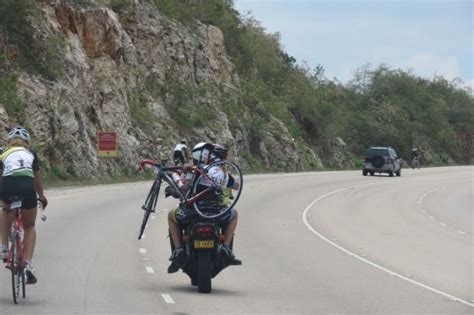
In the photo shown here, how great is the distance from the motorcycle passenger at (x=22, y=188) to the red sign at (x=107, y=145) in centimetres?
3567

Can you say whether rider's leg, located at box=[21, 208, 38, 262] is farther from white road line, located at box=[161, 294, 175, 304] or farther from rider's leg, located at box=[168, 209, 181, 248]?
rider's leg, located at box=[168, 209, 181, 248]

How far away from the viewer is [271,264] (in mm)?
16094

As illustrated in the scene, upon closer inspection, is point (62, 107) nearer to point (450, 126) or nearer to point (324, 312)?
point (324, 312)

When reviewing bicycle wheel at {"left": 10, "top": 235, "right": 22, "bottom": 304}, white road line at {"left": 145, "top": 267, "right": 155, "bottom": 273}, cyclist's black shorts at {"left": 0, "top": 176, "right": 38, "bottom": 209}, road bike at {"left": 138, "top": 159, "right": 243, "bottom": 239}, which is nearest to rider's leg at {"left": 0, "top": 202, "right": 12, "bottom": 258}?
cyclist's black shorts at {"left": 0, "top": 176, "right": 38, "bottom": 209}

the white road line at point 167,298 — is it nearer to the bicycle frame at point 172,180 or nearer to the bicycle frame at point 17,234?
the bicycle frame at point 172,180

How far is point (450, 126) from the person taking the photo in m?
126

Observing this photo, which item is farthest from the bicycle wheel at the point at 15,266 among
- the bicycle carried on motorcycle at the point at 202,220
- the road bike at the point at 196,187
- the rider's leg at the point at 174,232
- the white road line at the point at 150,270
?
the white road line at the point at 150,270

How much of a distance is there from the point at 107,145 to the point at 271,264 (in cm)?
3171

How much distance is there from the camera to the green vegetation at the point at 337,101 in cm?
7619

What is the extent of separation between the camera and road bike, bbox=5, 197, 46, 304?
35.7 ft

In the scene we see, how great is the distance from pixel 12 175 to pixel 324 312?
149 inches

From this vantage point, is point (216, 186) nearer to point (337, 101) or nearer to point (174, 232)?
point (174, 232)

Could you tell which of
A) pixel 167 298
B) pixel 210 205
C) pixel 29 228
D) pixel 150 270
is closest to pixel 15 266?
pixel 29 228

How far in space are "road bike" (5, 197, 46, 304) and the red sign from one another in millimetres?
35853
